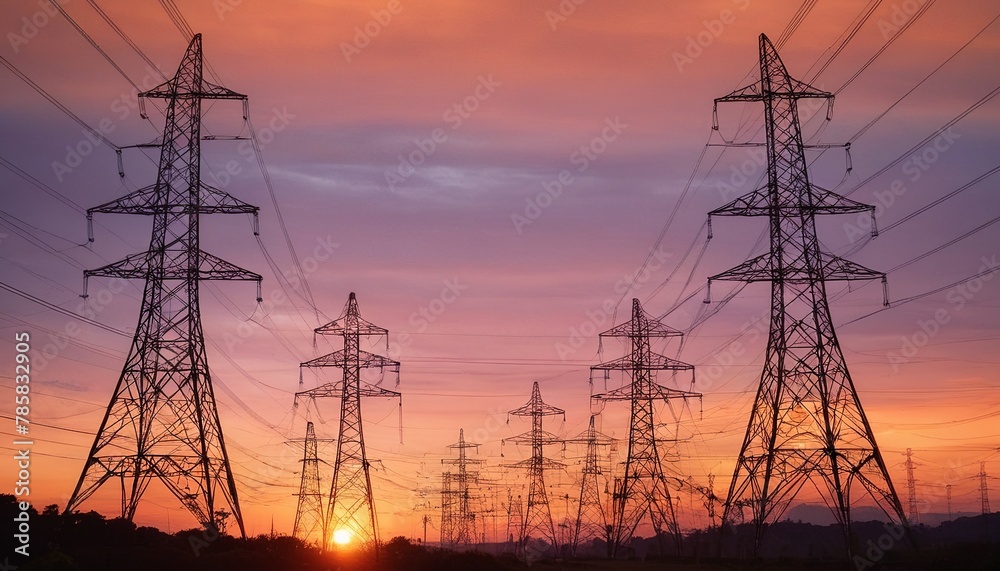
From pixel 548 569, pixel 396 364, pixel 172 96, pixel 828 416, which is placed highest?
pixel 172 96

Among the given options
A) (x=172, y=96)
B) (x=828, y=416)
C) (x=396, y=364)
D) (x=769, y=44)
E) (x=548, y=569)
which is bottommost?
(x=548, y=569)

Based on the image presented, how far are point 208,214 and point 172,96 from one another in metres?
7.58

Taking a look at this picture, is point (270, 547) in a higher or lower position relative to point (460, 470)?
lower

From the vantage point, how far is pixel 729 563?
247ft

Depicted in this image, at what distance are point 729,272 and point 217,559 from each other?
3148 centimetres

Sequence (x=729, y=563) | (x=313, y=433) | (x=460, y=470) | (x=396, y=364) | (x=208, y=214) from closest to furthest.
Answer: (x=208, y=214) < (x=729, y=563) < (x=396, y=364) < (x=313, y=433) < (x=460, y=470)

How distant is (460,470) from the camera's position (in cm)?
13675

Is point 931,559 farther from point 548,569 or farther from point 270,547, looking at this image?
point 270,547

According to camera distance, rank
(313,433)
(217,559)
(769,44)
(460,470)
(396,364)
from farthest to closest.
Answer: (460,470), (313,433), (396,364), (769,44), (217,559)

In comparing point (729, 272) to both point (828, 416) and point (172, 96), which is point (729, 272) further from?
point (172, 96)

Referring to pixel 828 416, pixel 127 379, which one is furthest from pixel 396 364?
pixel 828 416

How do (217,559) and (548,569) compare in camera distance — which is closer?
(217,559)

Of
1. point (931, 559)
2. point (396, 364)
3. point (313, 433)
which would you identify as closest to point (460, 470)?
point (313, 433)

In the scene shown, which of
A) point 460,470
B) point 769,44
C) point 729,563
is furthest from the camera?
point 460,470
